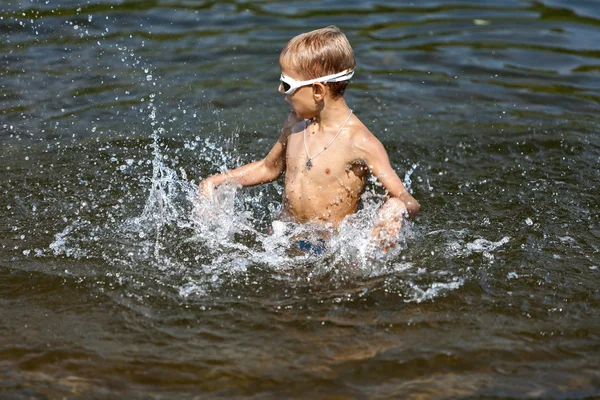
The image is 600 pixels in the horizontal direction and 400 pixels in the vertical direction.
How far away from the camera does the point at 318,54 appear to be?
4.67 metres

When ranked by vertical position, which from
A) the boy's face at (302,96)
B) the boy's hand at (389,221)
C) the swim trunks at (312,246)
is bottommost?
the swim trunks at (312,246)

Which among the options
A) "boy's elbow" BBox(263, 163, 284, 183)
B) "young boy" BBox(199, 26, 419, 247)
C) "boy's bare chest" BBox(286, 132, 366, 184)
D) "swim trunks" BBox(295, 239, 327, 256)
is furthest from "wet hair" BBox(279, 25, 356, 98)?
"swim trunks" BBox(295, 239, 327, 256)

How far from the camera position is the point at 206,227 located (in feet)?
17.5

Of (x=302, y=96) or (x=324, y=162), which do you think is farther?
(x=324, y=162)

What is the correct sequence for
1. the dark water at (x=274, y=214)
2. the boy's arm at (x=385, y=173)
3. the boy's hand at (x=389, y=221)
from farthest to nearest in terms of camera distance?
the boy's arm at (x=385, y=173) < the boy's hand at (x=389, y=221) < the dark water at (x=274, y=214)

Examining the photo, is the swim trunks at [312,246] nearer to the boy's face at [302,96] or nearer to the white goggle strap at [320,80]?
the boy's face at [302,96]

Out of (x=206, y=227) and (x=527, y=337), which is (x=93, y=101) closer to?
(x=206, y=227)

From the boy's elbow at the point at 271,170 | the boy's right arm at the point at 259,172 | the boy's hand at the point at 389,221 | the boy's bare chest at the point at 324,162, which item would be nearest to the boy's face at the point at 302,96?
the boy's bare chest at the point at 324,162

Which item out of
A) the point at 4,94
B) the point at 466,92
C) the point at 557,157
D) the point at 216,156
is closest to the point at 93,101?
the point at 4,94

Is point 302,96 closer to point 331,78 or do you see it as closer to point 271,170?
point 331,78

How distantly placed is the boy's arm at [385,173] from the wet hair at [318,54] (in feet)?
1.53

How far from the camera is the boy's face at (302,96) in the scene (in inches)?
186

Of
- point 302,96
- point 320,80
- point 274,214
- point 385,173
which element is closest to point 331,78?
point 320,80

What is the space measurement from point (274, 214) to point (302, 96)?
4.18 feet
